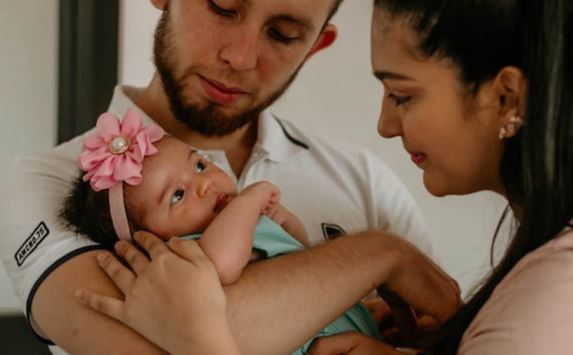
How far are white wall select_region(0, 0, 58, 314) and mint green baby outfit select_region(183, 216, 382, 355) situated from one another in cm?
111

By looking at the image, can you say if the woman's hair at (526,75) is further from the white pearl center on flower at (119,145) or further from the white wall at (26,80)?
the white wall at (26,80)

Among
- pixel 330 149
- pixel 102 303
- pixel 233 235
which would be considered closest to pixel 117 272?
pixel 102 303

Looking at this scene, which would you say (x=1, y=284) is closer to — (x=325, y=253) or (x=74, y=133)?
(x=74, y=133)

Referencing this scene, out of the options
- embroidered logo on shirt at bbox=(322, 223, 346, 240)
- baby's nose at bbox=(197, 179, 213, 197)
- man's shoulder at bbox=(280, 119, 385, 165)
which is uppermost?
baby's nose at bbox=(197, 179, 213, 197)

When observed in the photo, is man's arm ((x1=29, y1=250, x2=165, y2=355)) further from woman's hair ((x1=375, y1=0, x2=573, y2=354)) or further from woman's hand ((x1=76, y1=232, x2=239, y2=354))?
woman's hair ((x1=375, y1=0, x2=573, y2=354))

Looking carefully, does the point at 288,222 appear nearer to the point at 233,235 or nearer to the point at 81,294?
the point at 233,235


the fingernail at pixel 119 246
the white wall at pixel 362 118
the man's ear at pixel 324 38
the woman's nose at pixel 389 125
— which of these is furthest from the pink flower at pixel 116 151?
the white wall at pixel 362 118

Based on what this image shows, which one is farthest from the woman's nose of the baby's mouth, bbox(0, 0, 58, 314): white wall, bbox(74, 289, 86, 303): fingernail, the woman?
bbox(0, 0, 58, 314): white wall

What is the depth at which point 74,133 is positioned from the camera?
6.99 ft

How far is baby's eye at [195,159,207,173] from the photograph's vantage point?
127 centimetres

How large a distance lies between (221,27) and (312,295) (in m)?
0.57

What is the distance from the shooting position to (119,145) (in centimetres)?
124

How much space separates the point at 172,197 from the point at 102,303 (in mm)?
234

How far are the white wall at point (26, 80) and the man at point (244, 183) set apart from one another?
65 centimetres
